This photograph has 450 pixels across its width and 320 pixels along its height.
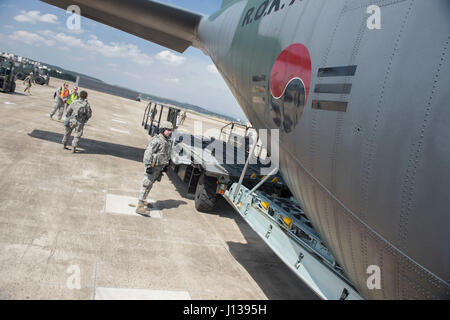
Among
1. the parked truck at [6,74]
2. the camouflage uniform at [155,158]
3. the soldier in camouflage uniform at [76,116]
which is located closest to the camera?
the camouflage uniform at [155,158]

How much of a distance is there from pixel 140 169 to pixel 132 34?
4.55 meters

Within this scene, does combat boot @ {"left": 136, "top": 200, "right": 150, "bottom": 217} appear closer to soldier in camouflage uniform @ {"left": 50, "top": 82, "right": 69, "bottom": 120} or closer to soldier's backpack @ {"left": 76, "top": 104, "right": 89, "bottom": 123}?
soldier's backpack @ {"left": 76, "top": 104, "right": 89, "bottom": 123}

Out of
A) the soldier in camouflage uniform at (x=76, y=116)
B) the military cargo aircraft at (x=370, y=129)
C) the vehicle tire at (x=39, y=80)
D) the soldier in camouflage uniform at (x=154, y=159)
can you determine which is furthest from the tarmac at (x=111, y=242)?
the vehicle tire at (x=39, y=80)

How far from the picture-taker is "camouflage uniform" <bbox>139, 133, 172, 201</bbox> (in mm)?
6630

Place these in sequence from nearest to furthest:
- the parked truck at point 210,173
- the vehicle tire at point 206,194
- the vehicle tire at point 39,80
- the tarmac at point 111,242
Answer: the tarmac at point 111,242 → the parked truck at point 210,173 → the vehicle tire at point 206,194 → the vehicle tire at point 39,80

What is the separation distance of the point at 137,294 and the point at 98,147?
9090 millimetres

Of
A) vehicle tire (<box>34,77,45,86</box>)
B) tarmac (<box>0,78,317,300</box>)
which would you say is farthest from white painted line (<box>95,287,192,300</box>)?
vehicle tire (<box>34,77,45,86</box>)

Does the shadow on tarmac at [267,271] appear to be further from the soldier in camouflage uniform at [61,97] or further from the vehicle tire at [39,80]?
the vehicle tire at [39,80]

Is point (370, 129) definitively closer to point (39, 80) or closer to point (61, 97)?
point (61, 97)

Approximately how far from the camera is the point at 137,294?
13.4 feet

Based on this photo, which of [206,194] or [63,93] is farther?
[63,93]

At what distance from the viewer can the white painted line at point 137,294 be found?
12.9ft

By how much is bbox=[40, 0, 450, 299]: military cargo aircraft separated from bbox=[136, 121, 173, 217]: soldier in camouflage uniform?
2915mm

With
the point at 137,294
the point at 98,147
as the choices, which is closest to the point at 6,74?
the point at 98,147
